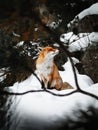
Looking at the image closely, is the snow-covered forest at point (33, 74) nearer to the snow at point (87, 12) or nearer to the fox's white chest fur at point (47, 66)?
the fox's white chest fur at point (47, 66)

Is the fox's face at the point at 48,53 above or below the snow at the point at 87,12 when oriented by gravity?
below

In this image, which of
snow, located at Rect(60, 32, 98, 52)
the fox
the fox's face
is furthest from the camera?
snow, located at Rect(60, 32, 98, 52)

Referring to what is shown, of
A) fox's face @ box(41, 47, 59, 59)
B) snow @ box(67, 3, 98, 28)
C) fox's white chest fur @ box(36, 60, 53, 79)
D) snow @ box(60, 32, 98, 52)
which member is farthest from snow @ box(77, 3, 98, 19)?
fox's white chest fur @ box(36, 60, 53, 79)

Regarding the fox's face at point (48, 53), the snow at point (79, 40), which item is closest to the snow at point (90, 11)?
the snow at point (79, 40)

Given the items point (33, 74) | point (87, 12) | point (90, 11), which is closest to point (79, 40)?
point (87, 12)

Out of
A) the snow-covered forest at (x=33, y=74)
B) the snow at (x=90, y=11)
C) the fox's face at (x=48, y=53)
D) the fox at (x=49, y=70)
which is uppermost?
the snow at (x=90, y=11)

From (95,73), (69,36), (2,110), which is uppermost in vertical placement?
(69,36)

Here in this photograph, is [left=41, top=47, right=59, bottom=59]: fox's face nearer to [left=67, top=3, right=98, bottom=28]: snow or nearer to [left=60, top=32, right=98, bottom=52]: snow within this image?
[left=67, top=3, right=98, bottom=28]: snow

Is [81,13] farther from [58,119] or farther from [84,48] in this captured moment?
[58,119]

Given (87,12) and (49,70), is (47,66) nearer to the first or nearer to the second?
(49,70)

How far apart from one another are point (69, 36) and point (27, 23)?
10064 millimetres

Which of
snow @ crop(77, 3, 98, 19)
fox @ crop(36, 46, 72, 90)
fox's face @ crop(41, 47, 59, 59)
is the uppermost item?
snow @ crop(77, 3, 98, 19)

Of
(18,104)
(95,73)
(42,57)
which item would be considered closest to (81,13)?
(95,73)

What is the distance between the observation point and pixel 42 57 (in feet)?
22.3
